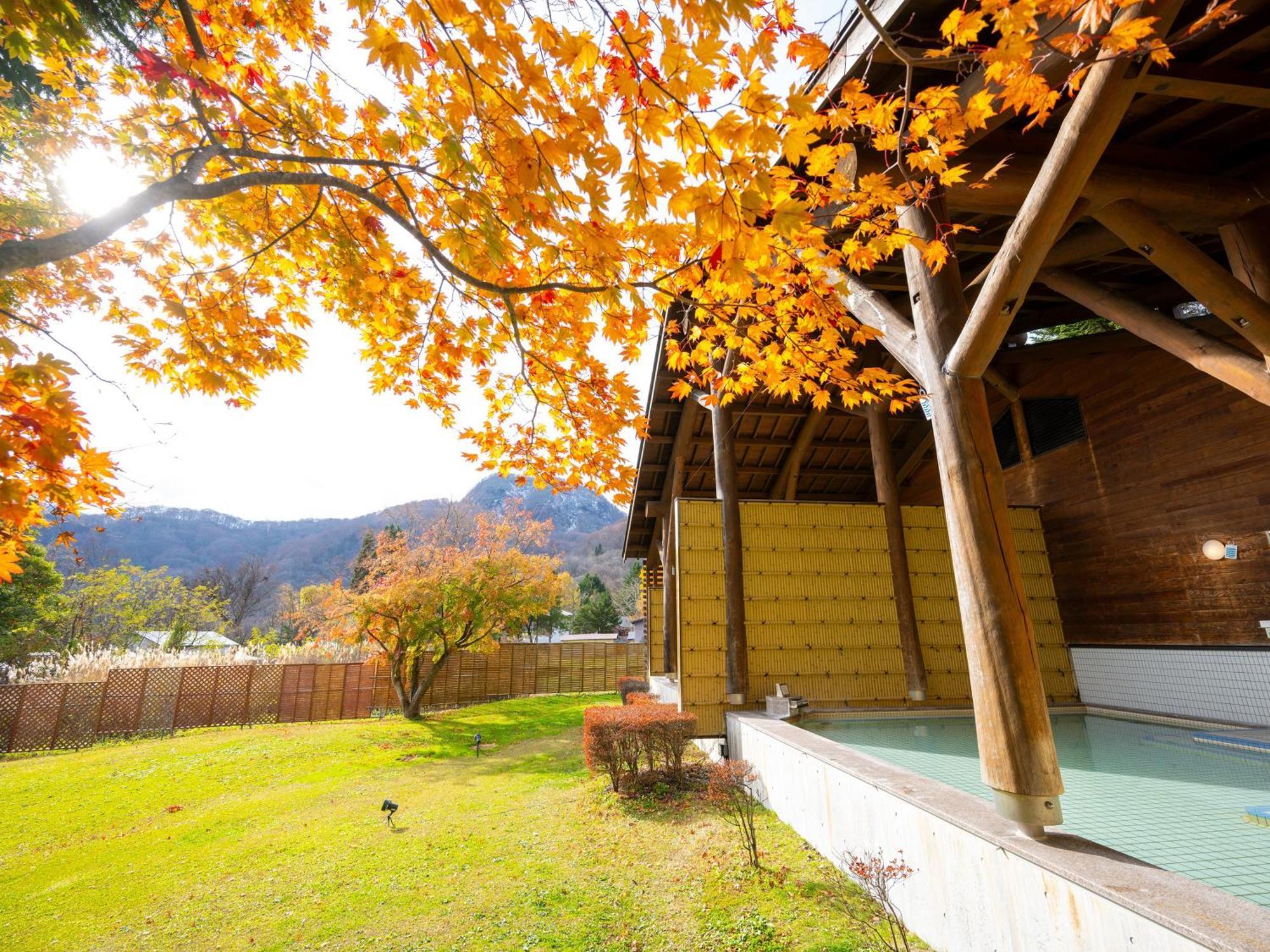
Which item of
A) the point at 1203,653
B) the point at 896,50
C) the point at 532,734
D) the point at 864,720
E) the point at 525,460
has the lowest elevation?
the point at 532,734

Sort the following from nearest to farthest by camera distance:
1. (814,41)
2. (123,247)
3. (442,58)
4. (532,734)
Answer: (442,58)
(814,41)
(123,247)
(532,734)

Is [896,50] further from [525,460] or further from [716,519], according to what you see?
[716,519]

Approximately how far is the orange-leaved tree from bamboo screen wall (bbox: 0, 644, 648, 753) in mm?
1192

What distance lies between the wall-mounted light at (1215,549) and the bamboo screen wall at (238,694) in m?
16.4

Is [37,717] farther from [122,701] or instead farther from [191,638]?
[191,638]

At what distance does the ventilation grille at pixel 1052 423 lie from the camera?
8.44m

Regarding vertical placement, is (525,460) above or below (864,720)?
above

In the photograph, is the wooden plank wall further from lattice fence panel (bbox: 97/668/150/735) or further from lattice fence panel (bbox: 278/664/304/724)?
lattice fence panel (bbox: 97/668/150/735)

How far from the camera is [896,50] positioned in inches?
86.8

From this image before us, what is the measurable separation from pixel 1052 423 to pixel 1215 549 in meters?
3.05

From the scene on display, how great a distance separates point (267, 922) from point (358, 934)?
0.87m

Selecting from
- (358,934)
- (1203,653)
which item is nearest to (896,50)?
(358,934)

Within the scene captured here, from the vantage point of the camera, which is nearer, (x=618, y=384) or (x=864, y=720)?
(x=618, y=384)

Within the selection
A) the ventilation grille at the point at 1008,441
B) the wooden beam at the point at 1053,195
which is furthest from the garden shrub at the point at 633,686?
the wooden beam at the point at 1053,195
